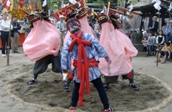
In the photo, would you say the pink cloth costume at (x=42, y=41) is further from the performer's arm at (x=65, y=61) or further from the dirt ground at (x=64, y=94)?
the performer's arm at (x=65, y=61)

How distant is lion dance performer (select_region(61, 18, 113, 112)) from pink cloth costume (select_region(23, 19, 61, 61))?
1538mm

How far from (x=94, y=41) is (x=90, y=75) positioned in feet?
1.86

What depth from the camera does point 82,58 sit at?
13.8ft

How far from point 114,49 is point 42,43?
1619mm

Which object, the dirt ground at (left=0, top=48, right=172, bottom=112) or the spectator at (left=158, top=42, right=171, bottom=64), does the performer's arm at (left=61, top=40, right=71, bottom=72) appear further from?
the spectator at (left=158, top=42, right=171, bottom=64)

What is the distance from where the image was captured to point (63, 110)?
4406 mm

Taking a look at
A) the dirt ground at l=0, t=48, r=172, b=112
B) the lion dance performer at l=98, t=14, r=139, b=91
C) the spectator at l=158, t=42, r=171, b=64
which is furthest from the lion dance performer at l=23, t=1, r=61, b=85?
A: the spectator at l=158, t=42, r=171, b=64

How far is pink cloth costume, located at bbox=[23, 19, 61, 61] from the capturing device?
18.9 feet

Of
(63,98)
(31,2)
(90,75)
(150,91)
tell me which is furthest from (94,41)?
(31,2)

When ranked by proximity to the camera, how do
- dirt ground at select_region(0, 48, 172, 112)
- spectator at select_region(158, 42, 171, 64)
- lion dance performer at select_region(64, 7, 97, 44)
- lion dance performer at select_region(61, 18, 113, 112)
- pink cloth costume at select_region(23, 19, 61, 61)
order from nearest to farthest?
lion dance performer at select_region(61, 18, 113, 112) < dirt ground at select_region(0, 48, 172, 112) < lion dance performer at select_region(64, 7, 97, 44) < pink cloth costume at select_region(23, 19, 61, 61) < spectator at select_region(158, 42, 171, 64)

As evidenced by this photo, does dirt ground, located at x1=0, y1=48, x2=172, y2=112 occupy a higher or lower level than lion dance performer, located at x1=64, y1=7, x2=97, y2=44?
lower

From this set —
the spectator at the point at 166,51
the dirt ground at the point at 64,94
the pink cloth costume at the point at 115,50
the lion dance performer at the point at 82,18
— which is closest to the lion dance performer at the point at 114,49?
the pink cloth costume at the point at 115,50

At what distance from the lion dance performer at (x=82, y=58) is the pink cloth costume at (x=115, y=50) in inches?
42.1

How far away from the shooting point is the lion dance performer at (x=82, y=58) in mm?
4180
